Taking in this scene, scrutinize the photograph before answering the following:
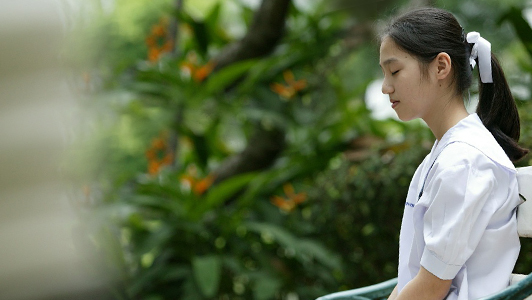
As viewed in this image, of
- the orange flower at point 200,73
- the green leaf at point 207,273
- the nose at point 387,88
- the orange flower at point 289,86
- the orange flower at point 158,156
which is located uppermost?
the nose at point 387,88

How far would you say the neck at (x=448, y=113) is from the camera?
0.98 m

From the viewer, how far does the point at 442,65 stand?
0.95 meters

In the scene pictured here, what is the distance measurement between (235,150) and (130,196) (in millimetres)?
1046

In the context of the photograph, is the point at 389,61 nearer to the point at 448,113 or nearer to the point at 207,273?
the point at 448,113

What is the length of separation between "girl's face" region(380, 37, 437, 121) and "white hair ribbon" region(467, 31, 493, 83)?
3.8 inches

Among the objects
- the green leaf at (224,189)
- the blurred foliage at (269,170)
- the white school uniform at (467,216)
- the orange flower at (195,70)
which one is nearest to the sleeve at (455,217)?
the white school uniform at (467,216)

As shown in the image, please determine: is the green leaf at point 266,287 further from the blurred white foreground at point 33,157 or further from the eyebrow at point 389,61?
the blurred white foreground at point 33,157

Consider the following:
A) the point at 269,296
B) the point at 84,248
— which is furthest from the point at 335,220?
the point at 84,248

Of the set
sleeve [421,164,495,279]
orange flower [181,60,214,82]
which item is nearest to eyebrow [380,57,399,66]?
sleeve [421,164,495,279]

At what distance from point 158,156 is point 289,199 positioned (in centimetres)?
104

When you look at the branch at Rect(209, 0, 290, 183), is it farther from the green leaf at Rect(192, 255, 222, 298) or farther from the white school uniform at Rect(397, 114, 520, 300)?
the white school uniform at Rect(397, 114, 520, 300)

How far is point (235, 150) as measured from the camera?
3709 mm

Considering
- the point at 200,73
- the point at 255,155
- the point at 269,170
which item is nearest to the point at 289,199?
the point at 269,170

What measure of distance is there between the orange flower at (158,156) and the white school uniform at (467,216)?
2575 mm
